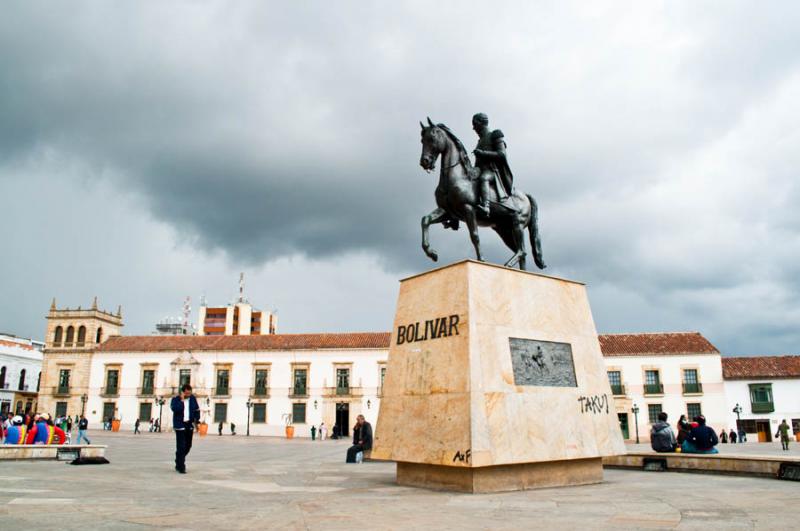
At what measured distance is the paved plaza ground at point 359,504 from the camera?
4.32 meters

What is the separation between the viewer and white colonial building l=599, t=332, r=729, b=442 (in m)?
39.2

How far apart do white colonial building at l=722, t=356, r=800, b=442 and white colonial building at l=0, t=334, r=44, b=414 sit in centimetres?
5644

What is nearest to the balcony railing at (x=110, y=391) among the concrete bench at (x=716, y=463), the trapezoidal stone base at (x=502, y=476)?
the concrete bench at (x=716, y=463)

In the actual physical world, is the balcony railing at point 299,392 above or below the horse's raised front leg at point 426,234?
below

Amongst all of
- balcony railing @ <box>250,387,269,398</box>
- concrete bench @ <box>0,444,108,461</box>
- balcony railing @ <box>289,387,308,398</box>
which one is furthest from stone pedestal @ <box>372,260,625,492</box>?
balcony railing @ <box>250,387,269,398</box>

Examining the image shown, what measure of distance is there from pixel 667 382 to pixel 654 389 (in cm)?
98

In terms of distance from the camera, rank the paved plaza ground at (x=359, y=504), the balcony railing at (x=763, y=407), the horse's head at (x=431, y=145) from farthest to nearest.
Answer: the balcony railing at (x=763, y=407) < the horse's head at (x=431, y=145) < the paved plaza ground at (x=359, y=504)

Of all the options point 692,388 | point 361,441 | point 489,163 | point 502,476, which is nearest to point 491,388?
point 502,476

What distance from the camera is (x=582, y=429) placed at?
7.34 metres

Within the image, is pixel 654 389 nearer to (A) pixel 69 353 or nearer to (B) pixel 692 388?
(B) pixel 692 388

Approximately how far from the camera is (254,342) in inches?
1797

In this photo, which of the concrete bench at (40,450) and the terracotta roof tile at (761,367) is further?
the terracotta roof tile at (761,367)

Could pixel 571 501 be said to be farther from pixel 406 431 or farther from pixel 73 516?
pixel 73 516

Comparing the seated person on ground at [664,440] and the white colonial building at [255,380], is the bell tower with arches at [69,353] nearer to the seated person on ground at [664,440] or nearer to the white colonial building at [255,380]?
the white colonial building at [255,380]
